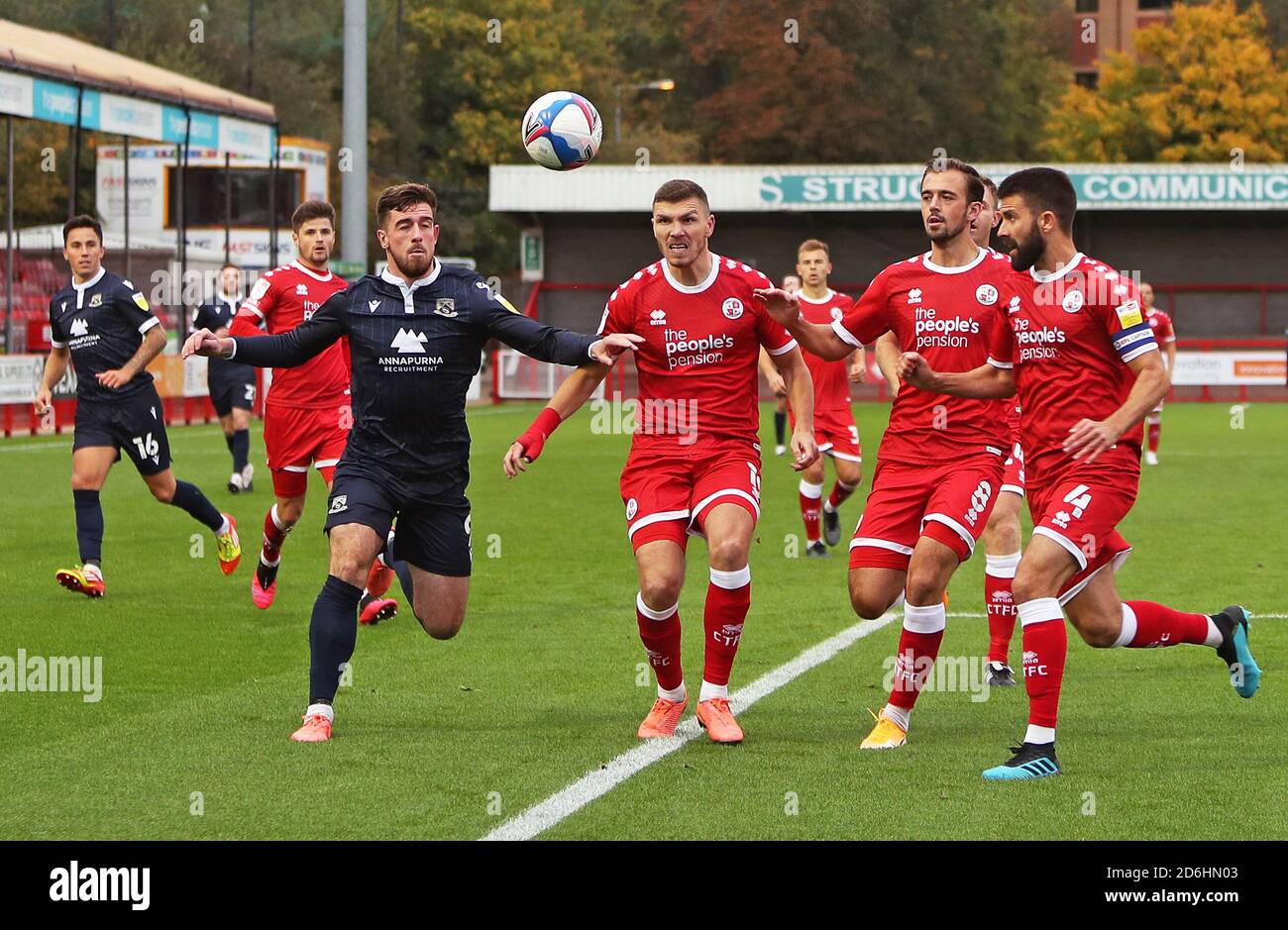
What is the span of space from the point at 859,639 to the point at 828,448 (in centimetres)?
434

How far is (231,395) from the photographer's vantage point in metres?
19.9

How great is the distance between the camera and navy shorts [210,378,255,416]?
64.8 feet

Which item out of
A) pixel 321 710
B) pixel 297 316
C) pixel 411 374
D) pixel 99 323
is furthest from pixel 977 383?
pixel 99 323

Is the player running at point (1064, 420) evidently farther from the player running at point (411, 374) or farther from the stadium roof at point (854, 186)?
the stadium roof at point (854, 186)

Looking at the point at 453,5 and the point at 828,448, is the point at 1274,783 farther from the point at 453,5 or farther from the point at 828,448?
the point at 453,5

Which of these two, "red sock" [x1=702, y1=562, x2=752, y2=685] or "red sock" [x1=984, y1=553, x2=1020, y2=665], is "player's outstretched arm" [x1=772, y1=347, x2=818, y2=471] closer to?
"red sock" [x1=702, y1=562, x2=752, y2=685]

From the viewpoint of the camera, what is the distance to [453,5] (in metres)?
69.2

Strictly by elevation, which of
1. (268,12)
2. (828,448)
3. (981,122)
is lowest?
(828,448)

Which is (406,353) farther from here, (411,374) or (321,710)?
(321,710)

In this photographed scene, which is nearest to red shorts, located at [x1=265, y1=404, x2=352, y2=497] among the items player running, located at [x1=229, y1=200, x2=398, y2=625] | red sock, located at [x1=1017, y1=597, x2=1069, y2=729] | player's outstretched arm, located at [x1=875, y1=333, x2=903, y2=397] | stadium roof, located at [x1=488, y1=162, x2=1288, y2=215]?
player running, located at [x1=229, y1=200, x2=398, y2=625]

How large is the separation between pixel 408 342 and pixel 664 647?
164 centimetres

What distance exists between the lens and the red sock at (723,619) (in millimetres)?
7598

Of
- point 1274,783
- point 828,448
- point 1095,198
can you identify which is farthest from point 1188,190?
point 1274,783

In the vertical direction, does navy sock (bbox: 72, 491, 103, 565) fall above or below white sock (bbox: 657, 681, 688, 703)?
above
